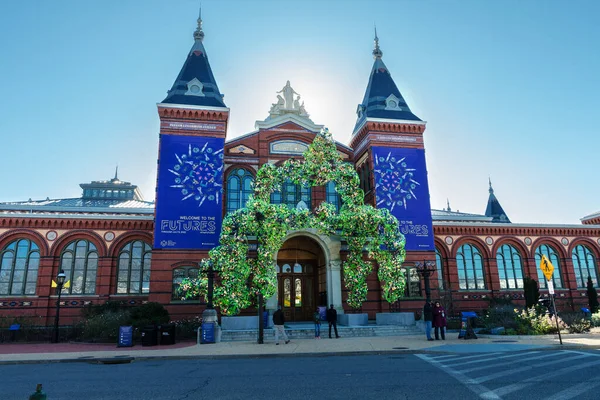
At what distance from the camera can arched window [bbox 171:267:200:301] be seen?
78.7ft

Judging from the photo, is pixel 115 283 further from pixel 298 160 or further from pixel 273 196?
pixel 298 160

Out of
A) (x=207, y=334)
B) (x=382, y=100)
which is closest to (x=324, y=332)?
(x=207, y=334)

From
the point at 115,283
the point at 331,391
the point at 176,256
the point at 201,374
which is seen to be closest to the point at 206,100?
the point at 176,256

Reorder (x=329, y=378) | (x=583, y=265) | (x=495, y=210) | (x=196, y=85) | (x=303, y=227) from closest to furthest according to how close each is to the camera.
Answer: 1. (x=329, y=378)
2. (x=303, y=227)
3. (x=196, y=85)
4. (x=583, y=265)
5. (x=495, y=210)

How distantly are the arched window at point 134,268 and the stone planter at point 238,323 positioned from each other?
7.32 meters

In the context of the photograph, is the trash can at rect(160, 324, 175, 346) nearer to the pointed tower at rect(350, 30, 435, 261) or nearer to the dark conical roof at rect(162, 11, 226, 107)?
the dark conical roof at rect(162, 11, 226, 107)

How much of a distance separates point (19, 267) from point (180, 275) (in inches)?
413

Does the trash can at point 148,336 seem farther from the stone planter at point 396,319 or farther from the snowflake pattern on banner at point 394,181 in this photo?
the snowflake pattern on banner at point 394,181

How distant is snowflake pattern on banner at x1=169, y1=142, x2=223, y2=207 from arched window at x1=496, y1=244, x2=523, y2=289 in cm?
2238

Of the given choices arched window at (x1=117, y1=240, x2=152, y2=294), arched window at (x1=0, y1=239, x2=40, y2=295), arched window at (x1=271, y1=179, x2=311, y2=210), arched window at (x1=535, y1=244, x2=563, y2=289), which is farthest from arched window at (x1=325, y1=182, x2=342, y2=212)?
arched window at (x1=0, y1=239, x2=40, y2=295)

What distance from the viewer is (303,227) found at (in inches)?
951

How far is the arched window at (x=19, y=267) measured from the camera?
82.0ft

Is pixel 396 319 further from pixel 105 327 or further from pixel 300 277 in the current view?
pixel 105 327

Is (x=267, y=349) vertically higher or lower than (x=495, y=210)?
lower
